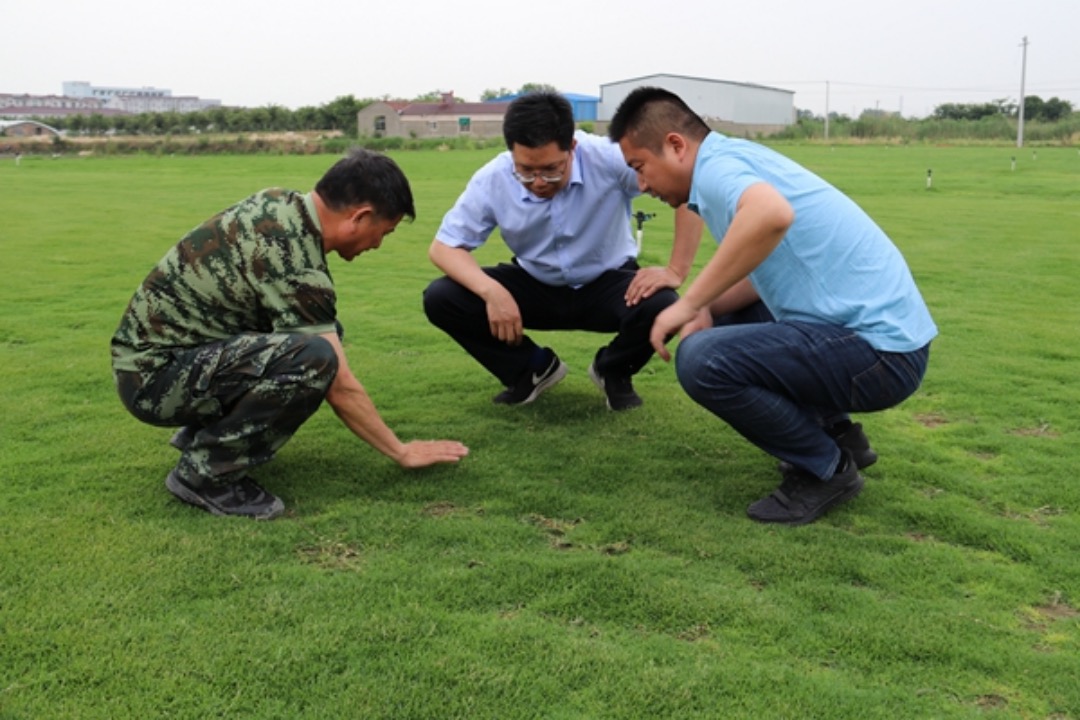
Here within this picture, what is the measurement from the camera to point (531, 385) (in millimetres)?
5078

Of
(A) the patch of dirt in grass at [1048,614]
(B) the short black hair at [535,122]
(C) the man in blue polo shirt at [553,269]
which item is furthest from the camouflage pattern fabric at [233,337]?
(A) the patch of dirt in grass at [1048,614]

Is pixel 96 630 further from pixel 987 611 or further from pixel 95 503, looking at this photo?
pixel 987 611

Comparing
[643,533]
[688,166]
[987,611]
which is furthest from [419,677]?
[688,166]

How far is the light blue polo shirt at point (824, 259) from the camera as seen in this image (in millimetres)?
3463

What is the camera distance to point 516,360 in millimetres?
5008

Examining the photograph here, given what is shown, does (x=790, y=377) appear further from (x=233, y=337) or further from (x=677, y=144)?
(x=233, y=337)

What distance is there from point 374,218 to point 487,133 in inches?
3025

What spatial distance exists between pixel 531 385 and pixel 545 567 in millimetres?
2041

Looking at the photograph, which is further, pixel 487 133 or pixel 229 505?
pixel 487 133

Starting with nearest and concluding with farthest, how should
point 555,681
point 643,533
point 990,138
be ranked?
point 555,681 → point 643,533 → point 990,138

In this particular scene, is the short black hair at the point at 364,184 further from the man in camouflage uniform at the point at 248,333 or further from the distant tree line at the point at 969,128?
the distant tree line at the point at 969,128

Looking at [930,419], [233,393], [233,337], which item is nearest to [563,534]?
[233,393]

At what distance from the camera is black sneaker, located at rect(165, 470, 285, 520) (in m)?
3.56

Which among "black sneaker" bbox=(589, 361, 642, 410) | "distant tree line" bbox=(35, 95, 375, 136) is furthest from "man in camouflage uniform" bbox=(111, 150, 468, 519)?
"distant tree line" bbox=(35, 95, 375, 136)
